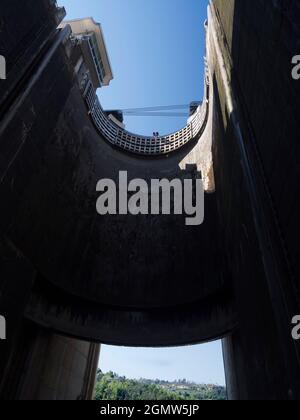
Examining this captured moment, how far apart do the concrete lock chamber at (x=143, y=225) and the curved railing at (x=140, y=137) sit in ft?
0.30

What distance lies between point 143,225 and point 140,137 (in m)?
4.87

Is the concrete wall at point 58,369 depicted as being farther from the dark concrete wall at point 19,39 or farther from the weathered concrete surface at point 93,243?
the dark concrete wall at point 19,39

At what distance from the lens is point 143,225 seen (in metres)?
9.90

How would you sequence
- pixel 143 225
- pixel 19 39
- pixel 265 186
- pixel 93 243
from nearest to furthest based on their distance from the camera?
1. pixel 265 186
2. pixel 19 39
3. pixel 93 243
4. pixel 143 225

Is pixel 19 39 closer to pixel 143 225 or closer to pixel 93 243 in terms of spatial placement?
pixel 93 243

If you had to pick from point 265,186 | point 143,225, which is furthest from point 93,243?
point 265,186

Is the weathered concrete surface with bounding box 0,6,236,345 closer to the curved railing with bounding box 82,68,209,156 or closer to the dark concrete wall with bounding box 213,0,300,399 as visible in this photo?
the curved railing with bounding box 82,68,209,156

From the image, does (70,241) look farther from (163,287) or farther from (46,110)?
(46,110)

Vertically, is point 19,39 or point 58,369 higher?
point 19,39

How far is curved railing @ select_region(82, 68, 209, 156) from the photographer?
1105 cm

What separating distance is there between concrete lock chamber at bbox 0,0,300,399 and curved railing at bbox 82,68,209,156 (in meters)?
0.09

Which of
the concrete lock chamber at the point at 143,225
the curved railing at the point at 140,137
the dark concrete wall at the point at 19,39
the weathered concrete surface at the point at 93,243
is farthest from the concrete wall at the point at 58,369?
the curved railing at the point at 140,137

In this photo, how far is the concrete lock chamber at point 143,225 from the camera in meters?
3.68
